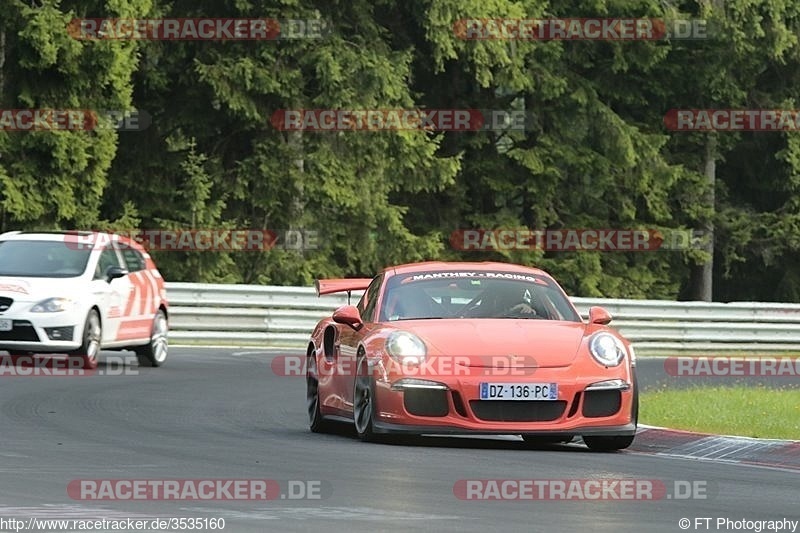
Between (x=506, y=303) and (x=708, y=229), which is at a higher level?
(x=506, y=303)

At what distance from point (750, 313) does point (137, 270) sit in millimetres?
13993

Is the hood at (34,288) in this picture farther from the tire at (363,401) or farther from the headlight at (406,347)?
the headlight at (406,347)

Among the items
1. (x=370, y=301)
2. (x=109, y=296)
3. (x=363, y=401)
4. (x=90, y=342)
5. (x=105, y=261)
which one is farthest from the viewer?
(x=105, y=261)

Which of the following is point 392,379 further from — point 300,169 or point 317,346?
point 300,169

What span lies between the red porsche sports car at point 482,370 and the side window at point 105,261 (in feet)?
27.1

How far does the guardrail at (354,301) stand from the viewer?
30.3 m

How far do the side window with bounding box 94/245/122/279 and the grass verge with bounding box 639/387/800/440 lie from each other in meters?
6.09

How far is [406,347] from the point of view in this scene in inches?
540

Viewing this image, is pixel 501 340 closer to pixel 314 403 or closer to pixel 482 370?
pixel 482 370

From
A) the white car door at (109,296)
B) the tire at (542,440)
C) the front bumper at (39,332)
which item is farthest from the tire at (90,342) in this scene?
the tire at (542,440)

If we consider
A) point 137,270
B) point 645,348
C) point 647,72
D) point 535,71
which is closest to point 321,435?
point 137,270

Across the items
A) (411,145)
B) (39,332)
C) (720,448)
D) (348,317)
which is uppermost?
(411,145)

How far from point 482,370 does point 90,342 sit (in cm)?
922

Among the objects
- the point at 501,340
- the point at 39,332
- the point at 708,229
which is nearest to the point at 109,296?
the point at 39,332
